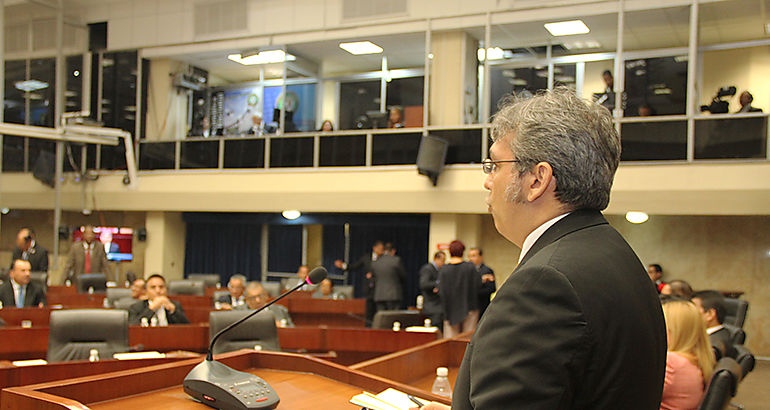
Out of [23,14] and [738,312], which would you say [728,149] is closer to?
[738,312]

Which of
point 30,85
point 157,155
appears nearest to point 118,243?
point 157,155

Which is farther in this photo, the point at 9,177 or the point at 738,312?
the point at 9,177

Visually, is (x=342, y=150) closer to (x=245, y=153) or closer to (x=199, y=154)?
(x=245, y=153)

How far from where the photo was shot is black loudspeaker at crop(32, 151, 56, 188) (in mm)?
13727

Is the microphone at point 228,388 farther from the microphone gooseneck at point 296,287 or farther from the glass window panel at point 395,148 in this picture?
the glass window panel at point 395,148

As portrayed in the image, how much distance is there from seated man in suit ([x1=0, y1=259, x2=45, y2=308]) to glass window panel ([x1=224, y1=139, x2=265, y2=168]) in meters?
5.34

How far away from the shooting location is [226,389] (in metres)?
2.36

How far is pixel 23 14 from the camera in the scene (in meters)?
14.2

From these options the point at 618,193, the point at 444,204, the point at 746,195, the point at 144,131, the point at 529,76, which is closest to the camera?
the point at 746,195

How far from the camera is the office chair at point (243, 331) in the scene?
15.4 ft

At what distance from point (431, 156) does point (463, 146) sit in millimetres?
539

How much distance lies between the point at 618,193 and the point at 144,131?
29.8 feet

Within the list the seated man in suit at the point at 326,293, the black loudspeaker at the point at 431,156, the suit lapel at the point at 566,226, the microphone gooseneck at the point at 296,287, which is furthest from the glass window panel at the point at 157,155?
the suit lapel at the point at 566,226

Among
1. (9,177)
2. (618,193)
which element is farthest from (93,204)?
(618,193)
